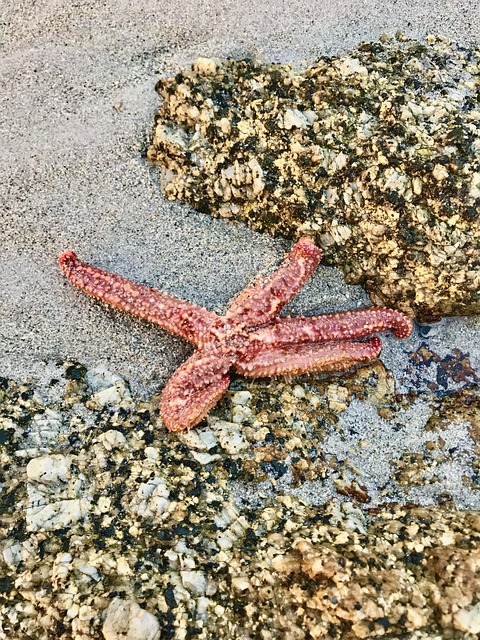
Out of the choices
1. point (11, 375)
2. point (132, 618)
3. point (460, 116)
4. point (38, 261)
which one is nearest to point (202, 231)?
point (38, 261)

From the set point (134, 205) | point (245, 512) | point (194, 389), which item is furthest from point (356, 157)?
point (245, 512)

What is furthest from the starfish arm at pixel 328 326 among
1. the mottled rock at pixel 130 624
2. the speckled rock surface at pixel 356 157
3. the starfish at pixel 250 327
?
the mottled rock at pixel 130 624

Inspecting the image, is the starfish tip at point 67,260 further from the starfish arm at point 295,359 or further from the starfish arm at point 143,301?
the starfish arm at point 295,359

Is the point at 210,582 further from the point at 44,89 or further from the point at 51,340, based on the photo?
the point at 44,89

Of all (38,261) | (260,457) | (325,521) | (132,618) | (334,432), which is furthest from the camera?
(38,261)

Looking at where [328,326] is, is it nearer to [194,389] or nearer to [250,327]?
[250,327]
